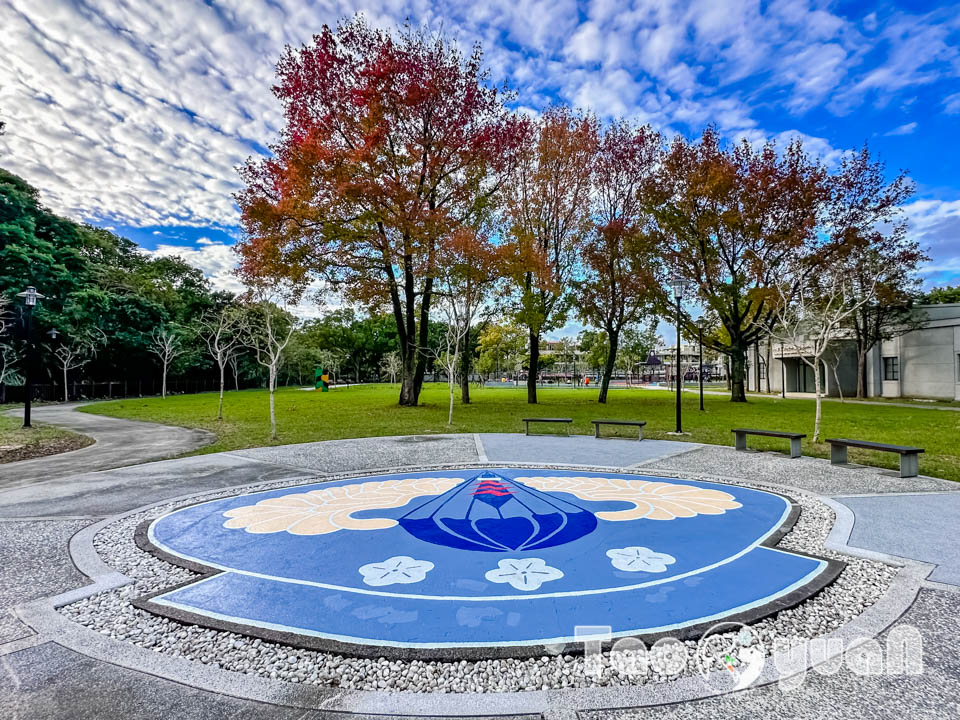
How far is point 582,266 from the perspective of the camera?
2542 centimetres

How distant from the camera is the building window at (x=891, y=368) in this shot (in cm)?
2923

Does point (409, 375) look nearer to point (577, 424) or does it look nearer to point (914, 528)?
point (577, 424)

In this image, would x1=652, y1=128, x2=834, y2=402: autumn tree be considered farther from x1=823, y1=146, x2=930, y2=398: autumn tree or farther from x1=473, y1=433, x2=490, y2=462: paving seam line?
x1=473, y1=433, x2=490, y2=462: paving seam line

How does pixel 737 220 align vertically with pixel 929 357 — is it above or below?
above

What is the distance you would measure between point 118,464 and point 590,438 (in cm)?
1066

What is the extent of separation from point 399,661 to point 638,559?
244cm

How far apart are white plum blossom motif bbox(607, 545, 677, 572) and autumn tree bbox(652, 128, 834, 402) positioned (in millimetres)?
22301

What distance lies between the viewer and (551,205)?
24547 mm

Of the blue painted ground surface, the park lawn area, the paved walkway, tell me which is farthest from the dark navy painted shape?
the park lawn area

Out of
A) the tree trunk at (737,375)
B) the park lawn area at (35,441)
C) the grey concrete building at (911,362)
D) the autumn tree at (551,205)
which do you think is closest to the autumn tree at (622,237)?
the autumn tree at (551,205)

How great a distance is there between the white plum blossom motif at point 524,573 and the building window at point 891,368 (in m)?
35.9

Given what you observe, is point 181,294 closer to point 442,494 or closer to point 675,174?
point 675,174

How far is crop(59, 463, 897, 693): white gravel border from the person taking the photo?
2654mm

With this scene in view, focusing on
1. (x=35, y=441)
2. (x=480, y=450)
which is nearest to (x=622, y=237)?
(x=480, y=450)
